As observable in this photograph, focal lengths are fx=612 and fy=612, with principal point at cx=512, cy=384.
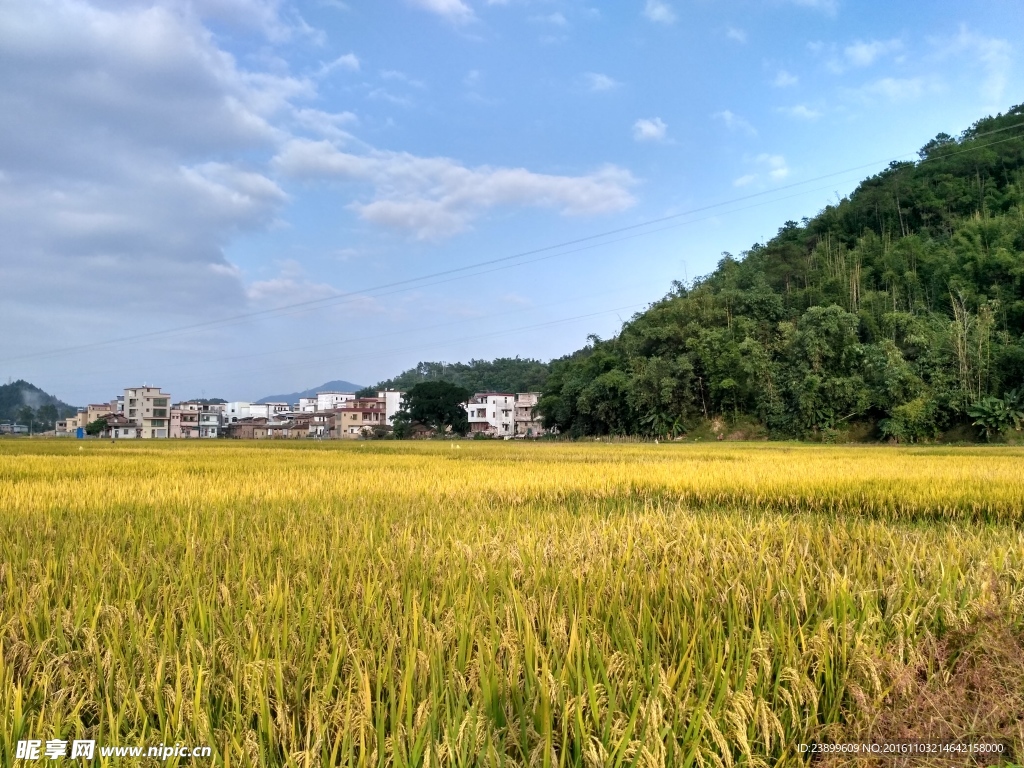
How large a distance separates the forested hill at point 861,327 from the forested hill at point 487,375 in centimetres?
4115

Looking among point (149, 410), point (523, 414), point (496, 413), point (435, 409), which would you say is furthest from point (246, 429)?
point (435, 409)

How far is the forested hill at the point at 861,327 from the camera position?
25719 millimetres

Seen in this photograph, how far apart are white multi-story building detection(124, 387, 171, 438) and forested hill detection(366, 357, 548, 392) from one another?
30.7 m

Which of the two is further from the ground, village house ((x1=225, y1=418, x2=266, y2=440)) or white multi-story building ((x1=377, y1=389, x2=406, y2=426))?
white multi-story building ((x1=377, y1=389, x2=406, y2=426))

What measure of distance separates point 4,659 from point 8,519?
9.96 feet

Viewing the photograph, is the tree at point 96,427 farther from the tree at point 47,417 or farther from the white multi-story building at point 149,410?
the tree at point 47,417

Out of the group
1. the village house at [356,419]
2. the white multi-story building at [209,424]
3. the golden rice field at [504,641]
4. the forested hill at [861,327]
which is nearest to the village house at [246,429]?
the white multi-story building at [209,424]

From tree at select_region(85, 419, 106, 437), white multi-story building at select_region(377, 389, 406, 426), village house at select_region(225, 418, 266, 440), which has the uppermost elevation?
white multi-story building at select_region(377, 389, 406, 426)

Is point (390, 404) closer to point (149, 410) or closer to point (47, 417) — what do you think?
point (149, 410)

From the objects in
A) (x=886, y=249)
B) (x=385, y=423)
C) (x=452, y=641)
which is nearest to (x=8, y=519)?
(x=452, y=641)

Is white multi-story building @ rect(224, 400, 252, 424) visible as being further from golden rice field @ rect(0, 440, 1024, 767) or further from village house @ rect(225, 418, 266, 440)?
golden rice field @ rect(0, 440, 1024, 767)

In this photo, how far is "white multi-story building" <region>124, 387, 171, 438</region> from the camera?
230ft

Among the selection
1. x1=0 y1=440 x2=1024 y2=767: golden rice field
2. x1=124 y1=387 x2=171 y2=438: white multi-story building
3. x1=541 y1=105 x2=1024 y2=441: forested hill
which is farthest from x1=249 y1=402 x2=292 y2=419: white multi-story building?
x1=0 y1=440 x2=1024 y2=767: golden rice field

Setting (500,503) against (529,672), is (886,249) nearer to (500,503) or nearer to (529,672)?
(500,503)
